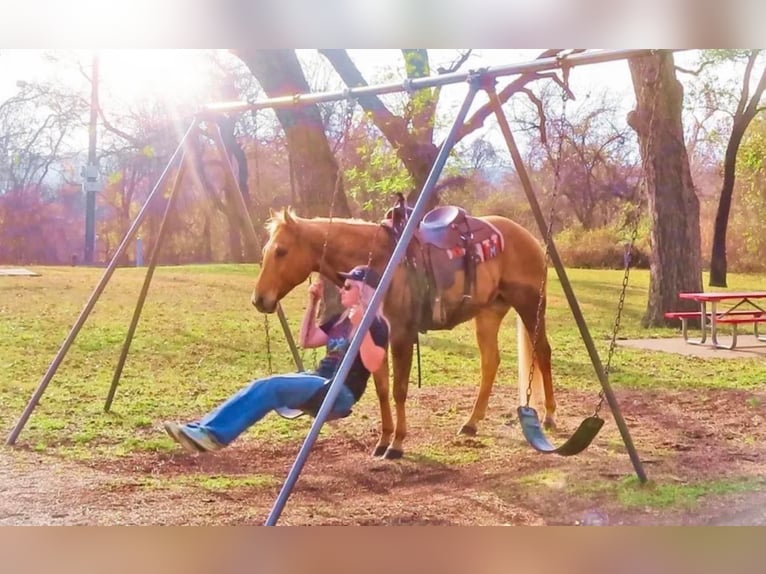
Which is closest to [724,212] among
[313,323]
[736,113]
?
[736,113]

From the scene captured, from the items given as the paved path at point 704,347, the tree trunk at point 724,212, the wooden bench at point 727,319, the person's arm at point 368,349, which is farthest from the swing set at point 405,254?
the tree trunk at point 724,212

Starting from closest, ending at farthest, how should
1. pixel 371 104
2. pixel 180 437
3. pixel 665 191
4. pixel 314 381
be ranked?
pixel 314 381
pixel 180 437
pixel 371 104
pixel 665 191

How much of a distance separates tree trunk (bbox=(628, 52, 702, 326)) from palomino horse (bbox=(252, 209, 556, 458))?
58cm

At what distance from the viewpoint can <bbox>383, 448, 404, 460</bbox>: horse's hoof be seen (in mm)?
3771

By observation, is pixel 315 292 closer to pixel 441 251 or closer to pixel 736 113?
pixel 441 251

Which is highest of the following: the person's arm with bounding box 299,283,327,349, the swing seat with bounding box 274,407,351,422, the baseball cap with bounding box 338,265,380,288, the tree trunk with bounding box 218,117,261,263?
the tree trunk with bounding box 218,117,261,263

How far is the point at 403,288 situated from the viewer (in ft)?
12.1

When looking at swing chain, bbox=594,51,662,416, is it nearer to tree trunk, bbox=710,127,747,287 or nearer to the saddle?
tree trunk, bbox=710,127,747,287

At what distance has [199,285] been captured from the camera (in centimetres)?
389

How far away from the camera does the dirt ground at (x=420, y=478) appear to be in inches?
145

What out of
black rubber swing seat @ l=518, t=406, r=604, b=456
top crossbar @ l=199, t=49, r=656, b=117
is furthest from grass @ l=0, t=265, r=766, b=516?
top crossbar @ l=199, t=49, r=656, b=117

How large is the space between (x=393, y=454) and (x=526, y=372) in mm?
677

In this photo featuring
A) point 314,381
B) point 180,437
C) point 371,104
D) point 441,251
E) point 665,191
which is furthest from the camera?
point 665,191

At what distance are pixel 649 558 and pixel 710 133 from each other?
73.0 inches
